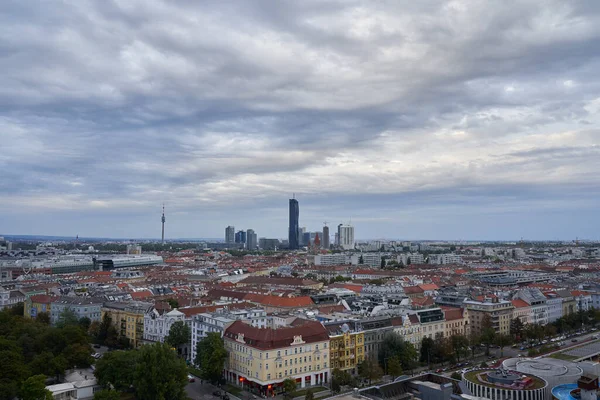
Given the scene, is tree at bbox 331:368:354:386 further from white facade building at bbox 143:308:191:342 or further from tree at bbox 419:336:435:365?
white facade building at bbox 143:308:191:342

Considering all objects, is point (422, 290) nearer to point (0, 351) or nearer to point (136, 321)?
point (136, 321)

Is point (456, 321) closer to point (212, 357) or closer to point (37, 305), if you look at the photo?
point (212, 357)

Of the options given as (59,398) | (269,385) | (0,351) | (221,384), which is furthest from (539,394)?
(0,351)

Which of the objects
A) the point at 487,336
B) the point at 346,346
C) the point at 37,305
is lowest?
the point at 487,336

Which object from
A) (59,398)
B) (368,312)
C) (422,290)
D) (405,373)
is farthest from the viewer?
(422,290)

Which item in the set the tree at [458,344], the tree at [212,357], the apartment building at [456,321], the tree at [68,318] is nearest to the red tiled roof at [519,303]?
the apartment building at [456,321]

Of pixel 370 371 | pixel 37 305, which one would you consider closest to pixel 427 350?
pixel 370 371
